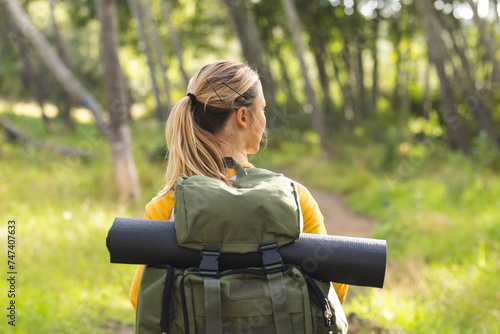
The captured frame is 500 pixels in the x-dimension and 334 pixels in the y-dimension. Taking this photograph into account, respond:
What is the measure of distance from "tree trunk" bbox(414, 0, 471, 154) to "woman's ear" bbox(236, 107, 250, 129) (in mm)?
9670

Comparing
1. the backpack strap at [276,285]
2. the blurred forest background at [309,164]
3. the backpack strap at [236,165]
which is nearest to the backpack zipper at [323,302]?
the backpack strap at [276,285]

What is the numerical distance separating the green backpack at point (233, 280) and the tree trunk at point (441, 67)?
10.1m

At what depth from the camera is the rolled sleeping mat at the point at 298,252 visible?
167 cm

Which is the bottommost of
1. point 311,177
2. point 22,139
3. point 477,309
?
point 311,177

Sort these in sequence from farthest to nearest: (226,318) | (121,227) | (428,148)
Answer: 1. (428,148)
2. (121,227)
3. (226,318)

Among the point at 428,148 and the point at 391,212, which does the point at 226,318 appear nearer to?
the point at 391,212

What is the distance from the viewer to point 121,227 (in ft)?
5.66

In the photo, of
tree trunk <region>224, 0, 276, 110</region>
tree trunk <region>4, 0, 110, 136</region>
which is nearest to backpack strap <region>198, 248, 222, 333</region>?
tree trunk <region>4, 0, 110, 136</region>

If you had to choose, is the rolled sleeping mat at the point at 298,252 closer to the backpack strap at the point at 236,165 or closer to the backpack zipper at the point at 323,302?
the backpack zipper at the point at 323,302

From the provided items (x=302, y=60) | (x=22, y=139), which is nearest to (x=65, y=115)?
(x=22, y=139)

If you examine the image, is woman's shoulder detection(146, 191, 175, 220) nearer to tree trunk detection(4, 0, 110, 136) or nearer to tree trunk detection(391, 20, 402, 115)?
tree trunk detection(4, 0, 110, 136)

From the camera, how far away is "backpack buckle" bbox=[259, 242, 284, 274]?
1.61 m

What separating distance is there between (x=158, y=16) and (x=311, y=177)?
41.8 ft

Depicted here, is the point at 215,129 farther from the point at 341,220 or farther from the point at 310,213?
the point at 341,220
